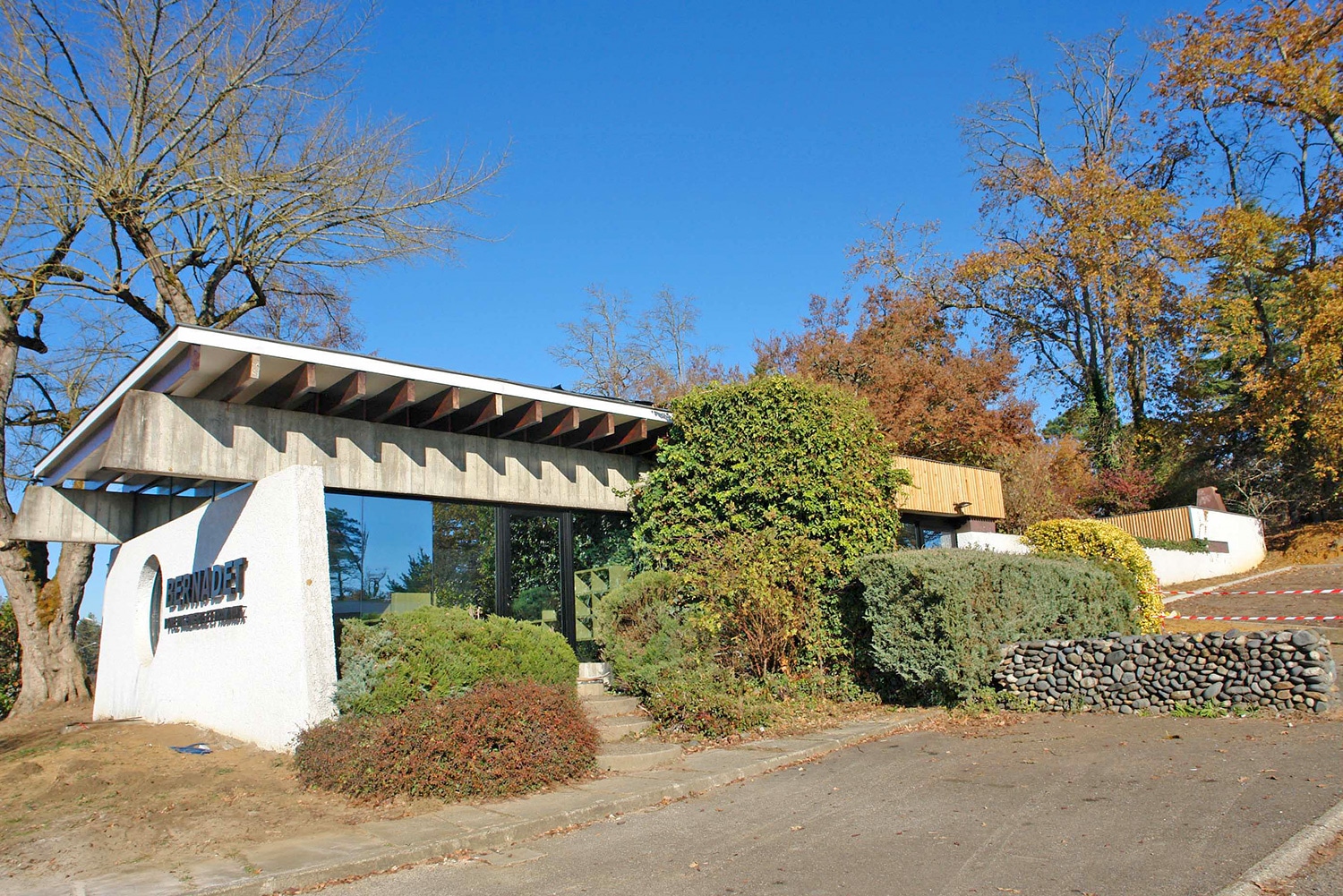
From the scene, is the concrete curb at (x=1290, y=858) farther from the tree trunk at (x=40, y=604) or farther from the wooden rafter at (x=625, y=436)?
the tree trunk at (x=40, y=604)

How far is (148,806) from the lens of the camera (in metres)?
6.59

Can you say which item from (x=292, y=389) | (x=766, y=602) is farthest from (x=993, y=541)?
(x=292, y=389)

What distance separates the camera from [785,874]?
200 inches

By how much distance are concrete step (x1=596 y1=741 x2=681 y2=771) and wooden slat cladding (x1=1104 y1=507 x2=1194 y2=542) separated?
74.4 ft

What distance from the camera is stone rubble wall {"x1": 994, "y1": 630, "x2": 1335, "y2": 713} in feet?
30.7

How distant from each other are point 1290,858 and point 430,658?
21.3ft

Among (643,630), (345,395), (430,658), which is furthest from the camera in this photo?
(643,630)

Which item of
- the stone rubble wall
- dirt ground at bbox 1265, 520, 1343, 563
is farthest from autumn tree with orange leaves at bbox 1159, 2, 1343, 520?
the stone rubble wall

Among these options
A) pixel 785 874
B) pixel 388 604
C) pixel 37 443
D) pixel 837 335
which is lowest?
pixel 785 874

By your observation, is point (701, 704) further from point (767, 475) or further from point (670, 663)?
point (767, 475)

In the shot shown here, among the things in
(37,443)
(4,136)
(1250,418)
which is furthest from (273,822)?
(1250,418)

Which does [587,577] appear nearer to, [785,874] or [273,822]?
[273,822]

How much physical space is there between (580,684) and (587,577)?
2077 mm

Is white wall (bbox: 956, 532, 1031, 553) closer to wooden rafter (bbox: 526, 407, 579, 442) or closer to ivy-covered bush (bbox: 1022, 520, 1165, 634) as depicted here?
ivy-covered bush (bbox: 1022, 520, 1165, 634)
